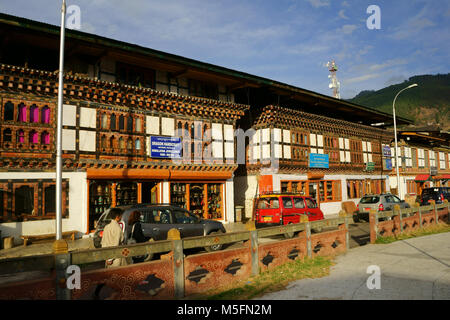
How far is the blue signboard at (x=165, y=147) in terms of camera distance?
2002 centimetres

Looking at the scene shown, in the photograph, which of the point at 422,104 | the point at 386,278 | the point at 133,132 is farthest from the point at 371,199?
the point at 422,104

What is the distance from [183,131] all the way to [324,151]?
49.4ft

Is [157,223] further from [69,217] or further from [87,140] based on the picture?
[87,140]

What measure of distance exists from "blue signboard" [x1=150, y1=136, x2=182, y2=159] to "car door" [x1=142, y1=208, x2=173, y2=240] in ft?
27.5

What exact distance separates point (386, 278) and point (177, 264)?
5.02 m

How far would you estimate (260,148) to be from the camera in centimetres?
2703

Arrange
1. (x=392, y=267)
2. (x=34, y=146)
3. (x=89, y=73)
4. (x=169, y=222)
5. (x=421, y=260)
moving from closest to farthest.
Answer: (x=392, y=267) < (x=421, y=260) < (x=169, y=222) < (x=34, y=146) < (x=89, y=73)

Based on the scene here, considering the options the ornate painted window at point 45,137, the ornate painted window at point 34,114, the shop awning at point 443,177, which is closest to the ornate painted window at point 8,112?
the ornate painted window at point 34,114

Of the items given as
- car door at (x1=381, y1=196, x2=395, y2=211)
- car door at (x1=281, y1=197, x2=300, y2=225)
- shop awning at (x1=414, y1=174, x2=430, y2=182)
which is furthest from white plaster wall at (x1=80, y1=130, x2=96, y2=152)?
shop awning at (x1=414, y1=174, x2=430, y2=182)

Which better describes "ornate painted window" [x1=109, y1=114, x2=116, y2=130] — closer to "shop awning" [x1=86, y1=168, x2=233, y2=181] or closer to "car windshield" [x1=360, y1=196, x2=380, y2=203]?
"shop awning" [x1=86, y1=168, x2=233, y2=181]

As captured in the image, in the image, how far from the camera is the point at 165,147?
808 inches
